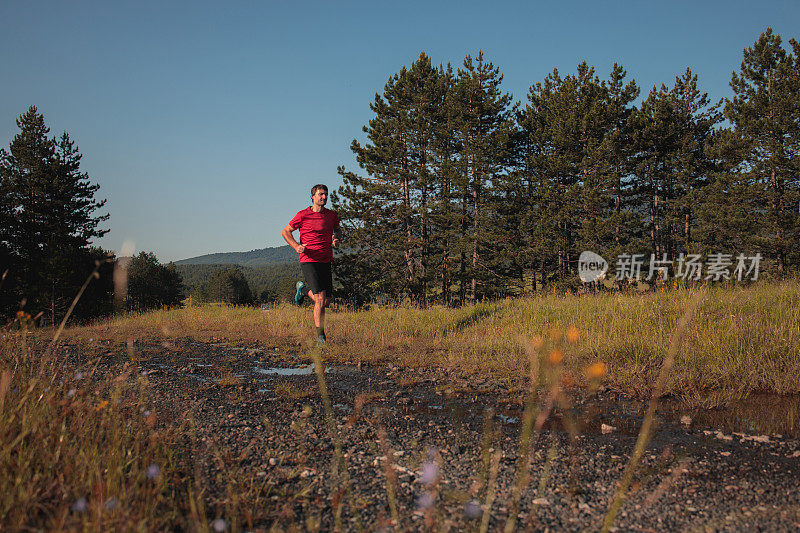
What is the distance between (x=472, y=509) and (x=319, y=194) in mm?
5319

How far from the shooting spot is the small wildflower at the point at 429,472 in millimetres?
2186

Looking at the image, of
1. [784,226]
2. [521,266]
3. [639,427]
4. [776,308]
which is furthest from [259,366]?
[784,226]

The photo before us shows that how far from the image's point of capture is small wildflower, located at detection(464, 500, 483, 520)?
1823 millimetres

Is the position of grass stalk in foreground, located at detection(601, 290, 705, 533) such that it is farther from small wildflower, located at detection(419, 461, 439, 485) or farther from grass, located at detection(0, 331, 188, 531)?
grass, located at detection(0, 331, 188, 531)

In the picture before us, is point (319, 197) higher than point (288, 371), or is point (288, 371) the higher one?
point (319, 197)

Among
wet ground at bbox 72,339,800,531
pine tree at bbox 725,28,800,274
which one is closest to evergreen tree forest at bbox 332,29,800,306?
pine tree at bbox 725,28,800,274

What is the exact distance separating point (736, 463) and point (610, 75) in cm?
3322

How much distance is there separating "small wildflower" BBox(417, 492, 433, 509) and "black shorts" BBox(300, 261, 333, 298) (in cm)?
477

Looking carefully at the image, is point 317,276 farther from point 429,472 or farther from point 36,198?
point 36,198

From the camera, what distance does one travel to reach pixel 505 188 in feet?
78.8

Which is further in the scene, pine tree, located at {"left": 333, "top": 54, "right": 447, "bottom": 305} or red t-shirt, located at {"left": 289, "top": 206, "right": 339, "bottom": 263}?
pine tree, located at {"left": 333, "top": 54, "right": 447, "bottom": 305}

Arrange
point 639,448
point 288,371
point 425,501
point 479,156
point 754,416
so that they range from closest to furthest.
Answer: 1. point 425,501
2. point 639,448
3. point 754,416
4. point 288,371
5. point 479,156

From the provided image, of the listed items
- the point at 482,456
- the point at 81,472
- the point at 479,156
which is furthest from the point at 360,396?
the point at 479,156

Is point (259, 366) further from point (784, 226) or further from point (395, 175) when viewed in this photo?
point (784, 226)
